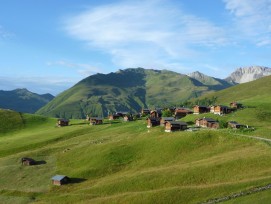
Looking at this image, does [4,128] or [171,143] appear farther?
[4,128]

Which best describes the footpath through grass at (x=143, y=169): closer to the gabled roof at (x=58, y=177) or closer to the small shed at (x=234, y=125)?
the gabled roof at (x=58, y=177)

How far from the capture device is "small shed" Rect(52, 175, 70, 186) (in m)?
93.9

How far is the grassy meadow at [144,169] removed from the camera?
73.7 meters

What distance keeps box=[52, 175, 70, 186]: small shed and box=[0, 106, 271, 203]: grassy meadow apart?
57.6 inches

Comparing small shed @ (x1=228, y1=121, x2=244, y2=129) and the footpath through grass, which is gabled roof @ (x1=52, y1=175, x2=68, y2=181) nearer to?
the footpath through grass

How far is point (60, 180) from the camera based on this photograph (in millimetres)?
93812

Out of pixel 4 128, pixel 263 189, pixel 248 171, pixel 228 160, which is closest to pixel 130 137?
pixel 228 160

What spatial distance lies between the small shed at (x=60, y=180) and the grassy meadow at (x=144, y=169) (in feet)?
4.80

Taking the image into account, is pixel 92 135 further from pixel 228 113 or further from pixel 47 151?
pixel 228 113

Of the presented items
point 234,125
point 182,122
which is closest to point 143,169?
point 182,122

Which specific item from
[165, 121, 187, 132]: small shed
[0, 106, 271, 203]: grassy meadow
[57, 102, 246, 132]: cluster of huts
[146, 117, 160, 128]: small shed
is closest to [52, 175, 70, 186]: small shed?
[0, 106, 271, 203]: grassy meadow

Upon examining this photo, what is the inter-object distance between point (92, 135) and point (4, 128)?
226 feet

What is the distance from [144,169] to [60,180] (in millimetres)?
21576

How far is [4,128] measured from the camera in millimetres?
195375
